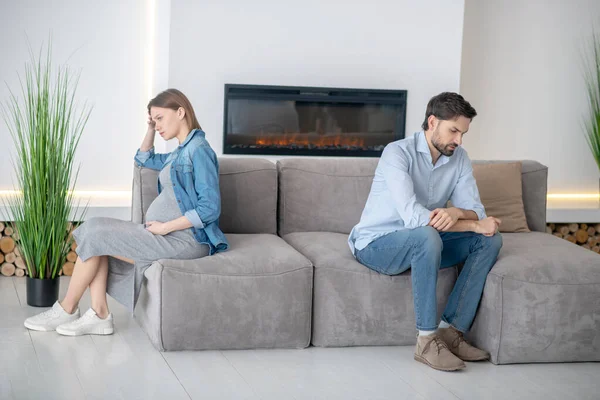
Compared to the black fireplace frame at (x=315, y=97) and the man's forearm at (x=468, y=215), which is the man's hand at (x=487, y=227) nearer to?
the man's forearm at (x=468, y=215)

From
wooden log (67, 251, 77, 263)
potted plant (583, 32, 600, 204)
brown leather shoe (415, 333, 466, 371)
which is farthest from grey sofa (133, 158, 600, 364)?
potted plant (583, 32, 600, 204)

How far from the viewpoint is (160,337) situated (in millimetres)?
3316

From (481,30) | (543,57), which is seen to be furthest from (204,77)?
(543,57)

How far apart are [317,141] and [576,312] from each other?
2.23 metres

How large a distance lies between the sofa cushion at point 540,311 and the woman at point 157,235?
3.81 ft

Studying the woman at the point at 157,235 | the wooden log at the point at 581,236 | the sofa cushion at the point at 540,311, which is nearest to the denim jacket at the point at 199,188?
the woman at the point at 157,235

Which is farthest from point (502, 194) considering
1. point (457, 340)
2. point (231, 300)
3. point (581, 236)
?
point (581, 236)

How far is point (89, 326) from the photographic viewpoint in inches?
137

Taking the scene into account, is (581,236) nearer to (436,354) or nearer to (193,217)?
(436,354)

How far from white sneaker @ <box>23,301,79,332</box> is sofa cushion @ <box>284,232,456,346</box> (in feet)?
3.48

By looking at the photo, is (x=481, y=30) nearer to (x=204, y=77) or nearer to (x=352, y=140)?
(x=352, y=140)

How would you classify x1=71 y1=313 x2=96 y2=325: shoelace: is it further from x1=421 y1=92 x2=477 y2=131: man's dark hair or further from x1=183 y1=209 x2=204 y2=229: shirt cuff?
x1=421 y1=92 x2=477 y2=131: man's dark hair

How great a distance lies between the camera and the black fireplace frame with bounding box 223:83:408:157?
501cm

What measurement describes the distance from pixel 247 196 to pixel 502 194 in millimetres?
1281
